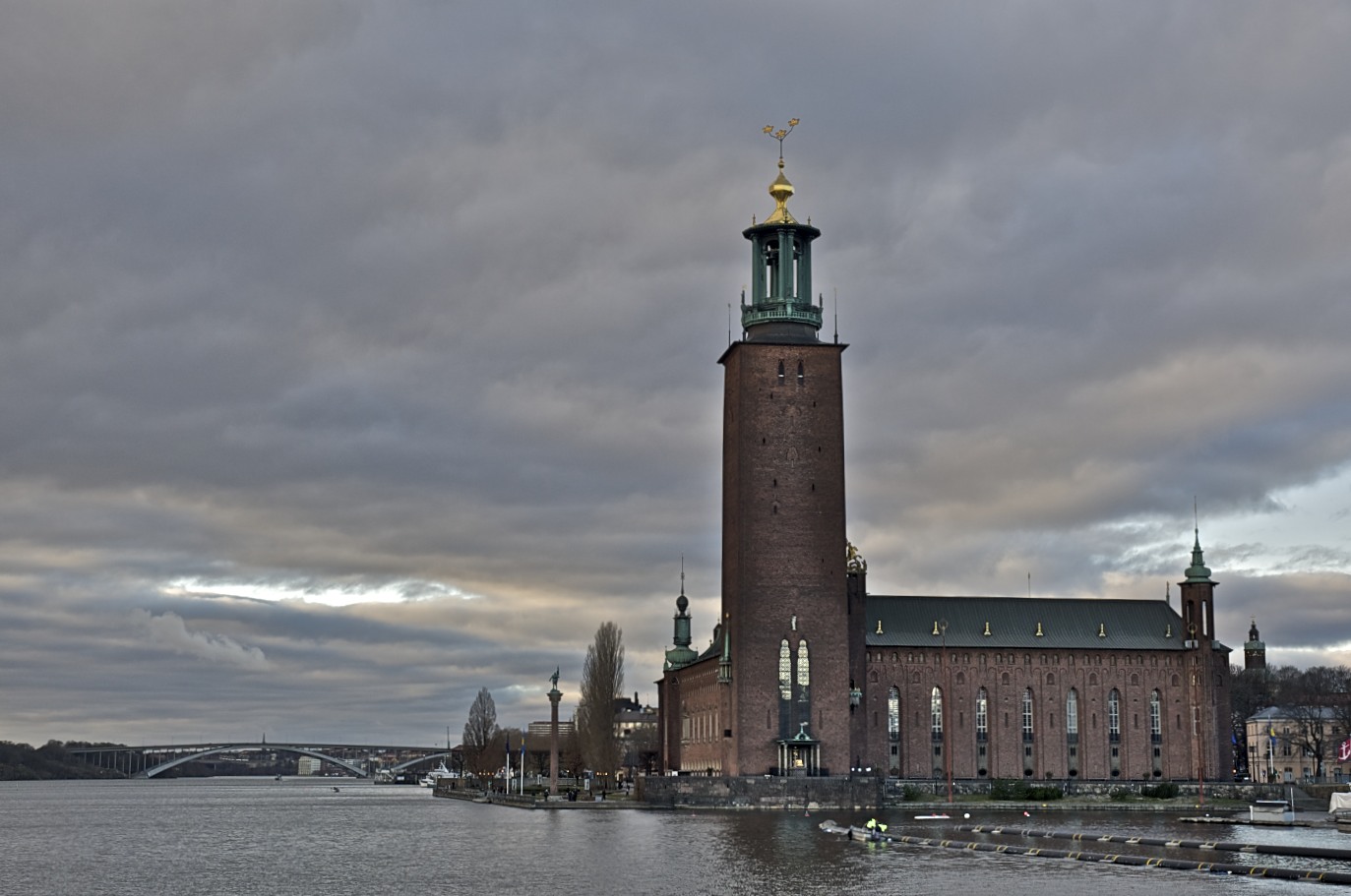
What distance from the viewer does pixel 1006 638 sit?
391ft

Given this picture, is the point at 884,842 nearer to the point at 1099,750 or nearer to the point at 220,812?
the point at 1099,750

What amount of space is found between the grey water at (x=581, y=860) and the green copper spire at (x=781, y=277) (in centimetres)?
3224

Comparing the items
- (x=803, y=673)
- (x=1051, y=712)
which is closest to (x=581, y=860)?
(x=803, y=673)

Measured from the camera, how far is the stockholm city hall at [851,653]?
4131 inches

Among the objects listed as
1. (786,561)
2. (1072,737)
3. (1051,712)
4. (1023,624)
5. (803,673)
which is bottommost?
(1072,737)

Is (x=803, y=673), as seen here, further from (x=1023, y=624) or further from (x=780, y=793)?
(x=1023, y=624)

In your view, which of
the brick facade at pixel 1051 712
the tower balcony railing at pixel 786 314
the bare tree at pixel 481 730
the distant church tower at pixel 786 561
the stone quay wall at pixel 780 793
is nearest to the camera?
the stone quay wall at pixel 780 793

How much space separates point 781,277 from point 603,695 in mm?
41142

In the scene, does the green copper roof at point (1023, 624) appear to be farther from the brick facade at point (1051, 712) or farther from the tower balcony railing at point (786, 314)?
the tower balcony railing at point (786, 314)

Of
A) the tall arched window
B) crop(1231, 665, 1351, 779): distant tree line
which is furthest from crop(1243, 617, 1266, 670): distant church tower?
the tall arched window

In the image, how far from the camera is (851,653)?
372ft

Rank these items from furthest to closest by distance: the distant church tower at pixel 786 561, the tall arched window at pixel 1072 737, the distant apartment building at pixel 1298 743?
the distant apartment building at pixel 1298 743 < the tall arched window at pixel 1072 737 < the distant church tower at pixel 786 561

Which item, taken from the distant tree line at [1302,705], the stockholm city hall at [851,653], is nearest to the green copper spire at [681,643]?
the stockholm city hall at [851,653]

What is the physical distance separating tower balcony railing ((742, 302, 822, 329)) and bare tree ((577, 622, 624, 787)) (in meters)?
36.7
